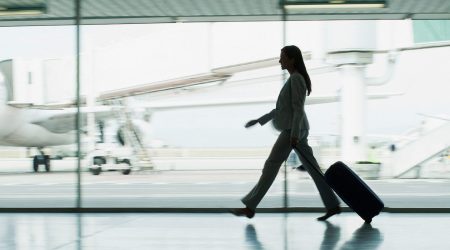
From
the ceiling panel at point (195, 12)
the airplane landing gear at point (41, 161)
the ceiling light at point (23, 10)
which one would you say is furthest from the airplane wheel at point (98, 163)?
the ceiling light at point (23, 10)

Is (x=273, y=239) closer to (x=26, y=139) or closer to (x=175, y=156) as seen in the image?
(x=175, y=156)

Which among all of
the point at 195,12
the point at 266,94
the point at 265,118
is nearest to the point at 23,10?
the point at 195,12

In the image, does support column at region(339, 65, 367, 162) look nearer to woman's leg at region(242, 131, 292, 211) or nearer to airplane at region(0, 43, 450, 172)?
woman's leg at region(242, 131, 292, 211)

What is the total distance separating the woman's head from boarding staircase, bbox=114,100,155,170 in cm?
863

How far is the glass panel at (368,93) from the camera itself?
5.51 meters

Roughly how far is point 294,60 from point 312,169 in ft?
2.30

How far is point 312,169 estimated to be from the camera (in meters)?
4.04

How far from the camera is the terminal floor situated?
9.83ft

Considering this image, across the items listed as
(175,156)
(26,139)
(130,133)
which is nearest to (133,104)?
(130,133)

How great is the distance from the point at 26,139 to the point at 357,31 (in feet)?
40.0

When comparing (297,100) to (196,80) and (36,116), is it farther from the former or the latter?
(36,116)

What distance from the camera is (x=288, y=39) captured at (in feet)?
16.7

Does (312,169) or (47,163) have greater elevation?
(312,169)

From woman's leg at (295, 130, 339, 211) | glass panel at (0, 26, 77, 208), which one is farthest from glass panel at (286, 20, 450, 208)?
glass panel at (0, 26, 77, 208)
